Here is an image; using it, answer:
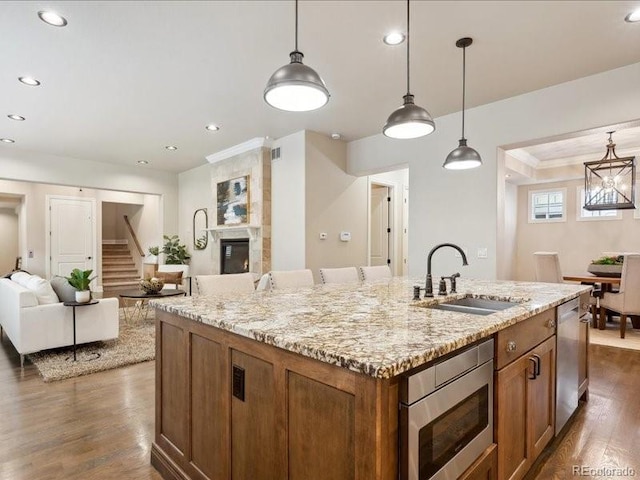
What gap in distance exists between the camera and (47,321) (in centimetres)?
371

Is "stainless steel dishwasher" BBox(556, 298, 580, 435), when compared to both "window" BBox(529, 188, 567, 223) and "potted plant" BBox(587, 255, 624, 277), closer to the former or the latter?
"potted plant" BBox(587, 255, 624, 277)

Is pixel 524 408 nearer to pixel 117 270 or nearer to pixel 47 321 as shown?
pixel 47 321

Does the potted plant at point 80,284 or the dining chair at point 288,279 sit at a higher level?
the dining chair at point 288,279

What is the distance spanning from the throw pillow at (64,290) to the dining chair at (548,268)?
6.01 metres

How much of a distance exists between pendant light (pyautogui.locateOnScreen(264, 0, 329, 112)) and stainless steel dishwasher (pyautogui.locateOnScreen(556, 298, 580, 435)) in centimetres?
190

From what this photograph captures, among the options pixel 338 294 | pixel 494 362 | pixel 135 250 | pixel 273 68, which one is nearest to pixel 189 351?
pixel 338 294

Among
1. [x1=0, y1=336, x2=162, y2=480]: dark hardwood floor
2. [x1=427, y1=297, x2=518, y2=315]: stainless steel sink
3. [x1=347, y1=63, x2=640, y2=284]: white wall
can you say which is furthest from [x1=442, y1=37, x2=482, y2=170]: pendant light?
[x1=0, y1=336, x2=162, y2=480]: dark hardwood floor

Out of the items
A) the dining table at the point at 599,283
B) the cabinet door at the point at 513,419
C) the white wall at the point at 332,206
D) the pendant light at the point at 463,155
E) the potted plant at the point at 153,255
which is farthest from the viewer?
the potted plant at the point at 153,255

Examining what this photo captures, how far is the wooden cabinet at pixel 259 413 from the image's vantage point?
3.33ft

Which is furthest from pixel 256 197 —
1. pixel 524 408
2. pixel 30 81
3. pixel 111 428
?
pixel 524 408

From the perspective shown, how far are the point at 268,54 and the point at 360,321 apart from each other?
2.58 metres

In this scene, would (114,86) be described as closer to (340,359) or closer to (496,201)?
(340,359)
